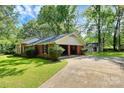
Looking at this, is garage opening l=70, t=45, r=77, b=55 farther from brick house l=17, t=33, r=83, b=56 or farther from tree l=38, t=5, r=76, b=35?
tree l=38, t=5, r=76, b=35

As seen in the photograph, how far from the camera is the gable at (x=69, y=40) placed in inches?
683

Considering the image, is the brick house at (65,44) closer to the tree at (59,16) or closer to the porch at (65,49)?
the porch at (65,49)

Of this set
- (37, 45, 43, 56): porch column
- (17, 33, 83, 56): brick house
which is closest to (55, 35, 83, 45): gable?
(17, 33, 83, 56): brick house

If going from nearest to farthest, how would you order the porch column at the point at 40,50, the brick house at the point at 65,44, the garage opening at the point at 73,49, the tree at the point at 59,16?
the brick house at the point at 65,44 < the porch column at the point at 40,50 < the garage opening at the point at 73,49 < the tree at the point at 59,16

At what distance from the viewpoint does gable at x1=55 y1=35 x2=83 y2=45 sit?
56.9 feet

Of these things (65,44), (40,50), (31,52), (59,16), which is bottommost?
(31,52)

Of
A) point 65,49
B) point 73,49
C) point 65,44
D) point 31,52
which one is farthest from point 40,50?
point 73,49

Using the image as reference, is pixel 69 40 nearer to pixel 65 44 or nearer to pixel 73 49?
pixel 65 44

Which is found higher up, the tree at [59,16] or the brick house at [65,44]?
the tree at [59,16]

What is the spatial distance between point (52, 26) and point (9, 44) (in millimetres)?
6514

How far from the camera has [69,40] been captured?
18500 mm

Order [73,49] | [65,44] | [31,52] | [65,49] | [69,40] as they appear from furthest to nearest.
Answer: [73,49] < [65,49] < [31,52] < [69,40] < [65,44]

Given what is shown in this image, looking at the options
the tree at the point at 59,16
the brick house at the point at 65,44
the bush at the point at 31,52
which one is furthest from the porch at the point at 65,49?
the tree at the point at 59,16

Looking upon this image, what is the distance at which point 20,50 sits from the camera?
902 inches
